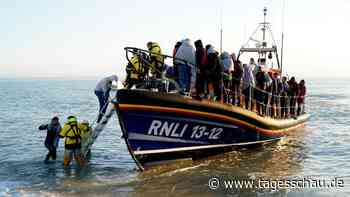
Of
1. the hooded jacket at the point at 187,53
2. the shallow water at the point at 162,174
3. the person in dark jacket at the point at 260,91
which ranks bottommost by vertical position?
the shallow water at the point at 162,174

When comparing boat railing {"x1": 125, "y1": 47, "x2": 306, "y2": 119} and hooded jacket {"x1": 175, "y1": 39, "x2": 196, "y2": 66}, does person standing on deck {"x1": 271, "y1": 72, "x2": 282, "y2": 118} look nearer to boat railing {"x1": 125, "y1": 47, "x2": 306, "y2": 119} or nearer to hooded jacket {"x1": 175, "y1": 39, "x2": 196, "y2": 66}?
boat railing {"x1": 125, "y1": 47, "x2": 306, "y2": 119}

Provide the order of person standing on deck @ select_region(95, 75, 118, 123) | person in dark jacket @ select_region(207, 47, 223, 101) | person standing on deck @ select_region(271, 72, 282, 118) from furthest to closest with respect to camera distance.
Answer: person standing on deck @ select_region(271, 72, 282, 118) < person standing on deck @ select_region(95, 75, 118, 123) < person in dark jacket @ select_region(207, 47, 223, 101)

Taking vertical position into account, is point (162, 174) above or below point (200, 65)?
below

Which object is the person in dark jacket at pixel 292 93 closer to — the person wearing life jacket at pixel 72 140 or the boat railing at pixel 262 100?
the boat railing at pixel 262 100

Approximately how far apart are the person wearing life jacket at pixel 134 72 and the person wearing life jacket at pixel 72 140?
167 cm

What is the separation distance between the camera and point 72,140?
10172mm

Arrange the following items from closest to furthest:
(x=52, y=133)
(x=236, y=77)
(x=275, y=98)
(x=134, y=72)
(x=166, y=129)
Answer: (x=166, y=129), (x=134, y=72), (x=52, y=133), (x=236, y=77), (x=275, y=98)

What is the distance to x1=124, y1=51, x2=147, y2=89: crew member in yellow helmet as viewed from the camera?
9.40m

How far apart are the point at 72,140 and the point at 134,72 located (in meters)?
2.22

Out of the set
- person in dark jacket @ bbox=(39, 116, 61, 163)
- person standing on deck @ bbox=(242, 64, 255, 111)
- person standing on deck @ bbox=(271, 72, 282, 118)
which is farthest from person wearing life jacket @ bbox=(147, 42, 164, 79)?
person standing on deck @ bbox=(271, 72, 282, 118)

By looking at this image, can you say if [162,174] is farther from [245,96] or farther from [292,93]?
[292,93]

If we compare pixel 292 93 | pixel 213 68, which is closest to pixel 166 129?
pixel 213 68

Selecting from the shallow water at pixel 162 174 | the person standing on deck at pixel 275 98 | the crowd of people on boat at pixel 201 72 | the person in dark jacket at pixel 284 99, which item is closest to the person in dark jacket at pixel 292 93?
the person in dark jacket at pixel 284 99

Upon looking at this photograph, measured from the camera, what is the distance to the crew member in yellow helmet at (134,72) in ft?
30.8
